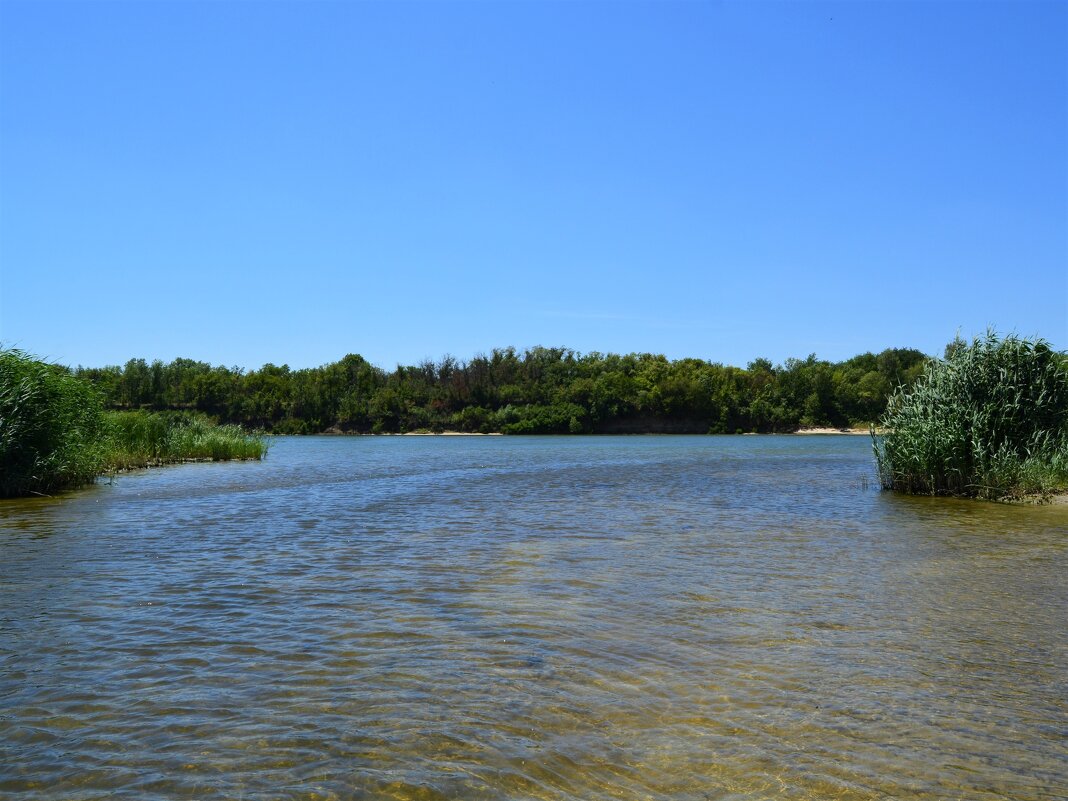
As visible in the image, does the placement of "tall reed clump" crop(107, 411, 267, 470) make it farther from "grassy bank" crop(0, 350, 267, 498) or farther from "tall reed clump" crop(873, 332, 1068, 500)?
"tall reed clump" crop(873, 332, 1068, 500)

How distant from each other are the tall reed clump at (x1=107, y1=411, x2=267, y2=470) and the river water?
659 inches

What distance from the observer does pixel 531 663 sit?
7387 mm

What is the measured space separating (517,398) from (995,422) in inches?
3806

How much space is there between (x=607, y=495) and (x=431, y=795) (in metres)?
20.9

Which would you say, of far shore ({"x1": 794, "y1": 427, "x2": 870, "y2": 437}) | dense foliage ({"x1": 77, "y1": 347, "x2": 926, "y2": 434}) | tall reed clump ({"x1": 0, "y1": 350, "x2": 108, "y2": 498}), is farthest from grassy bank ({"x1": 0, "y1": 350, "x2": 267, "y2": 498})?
far shore ({"x1": 794, "y1": 427, "x2": 870, "y2": 437})

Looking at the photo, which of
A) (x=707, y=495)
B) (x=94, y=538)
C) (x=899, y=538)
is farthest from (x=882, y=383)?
(x=94, y=538)

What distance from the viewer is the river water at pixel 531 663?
200 inches

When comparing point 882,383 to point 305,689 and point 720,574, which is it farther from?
point 305,689

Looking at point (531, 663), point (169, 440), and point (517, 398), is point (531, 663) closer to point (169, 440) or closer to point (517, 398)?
point (169, 440)

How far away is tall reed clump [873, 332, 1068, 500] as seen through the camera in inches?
817

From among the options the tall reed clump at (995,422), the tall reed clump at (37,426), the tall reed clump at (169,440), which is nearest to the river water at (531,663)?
the tall reed clump at (995,422)

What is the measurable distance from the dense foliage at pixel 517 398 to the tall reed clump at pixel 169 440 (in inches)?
2745

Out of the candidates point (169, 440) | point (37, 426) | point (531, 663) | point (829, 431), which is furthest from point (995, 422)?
point (829, 431)

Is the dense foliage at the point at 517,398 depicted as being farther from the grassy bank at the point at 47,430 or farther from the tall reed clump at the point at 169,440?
the grassy bank at the point at 47,430
